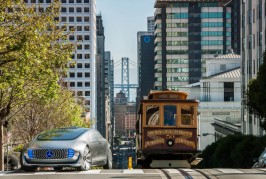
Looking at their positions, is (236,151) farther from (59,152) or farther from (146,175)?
(146,175)

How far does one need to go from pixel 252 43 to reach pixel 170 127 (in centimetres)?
4529

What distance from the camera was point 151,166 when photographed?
1116 inches

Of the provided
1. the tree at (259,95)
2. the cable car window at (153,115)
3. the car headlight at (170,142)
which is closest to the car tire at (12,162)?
the cable car window at (153,115)

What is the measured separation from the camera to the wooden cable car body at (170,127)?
1077 inches

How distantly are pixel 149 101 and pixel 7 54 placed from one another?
5801 mm

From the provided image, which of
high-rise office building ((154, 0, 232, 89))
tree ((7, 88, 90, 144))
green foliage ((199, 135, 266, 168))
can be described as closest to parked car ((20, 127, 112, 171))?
green foliage ((199, 135, 266, 168))

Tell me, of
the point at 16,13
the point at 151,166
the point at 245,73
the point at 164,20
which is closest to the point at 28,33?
the point at 16,13

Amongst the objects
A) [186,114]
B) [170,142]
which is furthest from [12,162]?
[186,114]

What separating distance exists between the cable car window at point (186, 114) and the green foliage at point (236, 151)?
18.5 meters

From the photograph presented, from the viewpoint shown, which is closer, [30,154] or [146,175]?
[146,175]

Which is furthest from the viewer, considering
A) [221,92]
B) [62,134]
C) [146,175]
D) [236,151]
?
[221,92]

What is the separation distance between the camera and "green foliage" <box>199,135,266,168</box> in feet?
153

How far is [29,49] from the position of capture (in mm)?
24562

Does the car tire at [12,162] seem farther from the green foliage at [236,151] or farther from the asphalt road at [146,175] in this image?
the asphalt road at [146,175]
